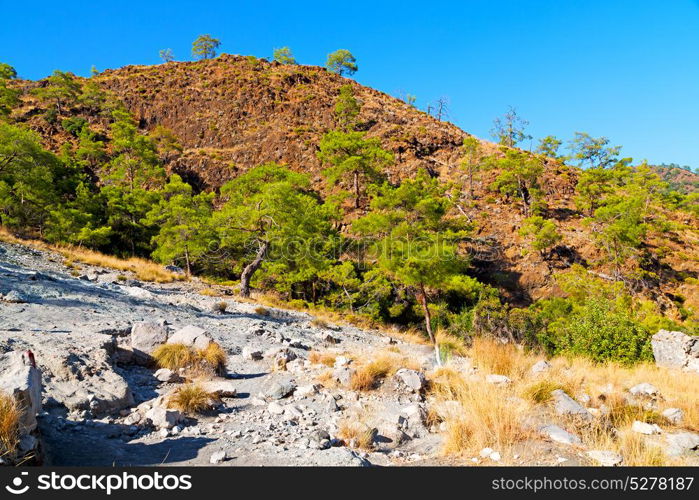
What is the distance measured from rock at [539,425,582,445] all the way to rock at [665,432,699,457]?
0.79 m

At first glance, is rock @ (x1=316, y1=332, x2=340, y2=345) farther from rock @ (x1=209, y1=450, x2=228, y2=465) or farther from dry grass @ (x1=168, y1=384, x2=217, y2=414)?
rock @ (x1=209, y1=450, x2=228, y2=465)

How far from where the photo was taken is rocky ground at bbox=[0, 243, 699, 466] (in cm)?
354

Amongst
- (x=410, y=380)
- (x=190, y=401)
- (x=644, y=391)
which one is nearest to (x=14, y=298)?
(x=190, y=401)

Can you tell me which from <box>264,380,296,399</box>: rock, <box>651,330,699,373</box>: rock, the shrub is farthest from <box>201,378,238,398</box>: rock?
<box>651,330,699,373</box>: rock

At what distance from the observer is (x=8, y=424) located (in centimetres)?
271

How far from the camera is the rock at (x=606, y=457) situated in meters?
3.46

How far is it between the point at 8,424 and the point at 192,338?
4.11 m

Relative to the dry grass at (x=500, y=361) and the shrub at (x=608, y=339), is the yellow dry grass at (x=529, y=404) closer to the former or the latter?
the dry grass at (x=500, y=361)

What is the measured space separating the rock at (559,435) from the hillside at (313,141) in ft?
94.8

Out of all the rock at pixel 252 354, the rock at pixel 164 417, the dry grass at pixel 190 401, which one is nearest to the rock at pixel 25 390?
the rock at pixel 164 417
